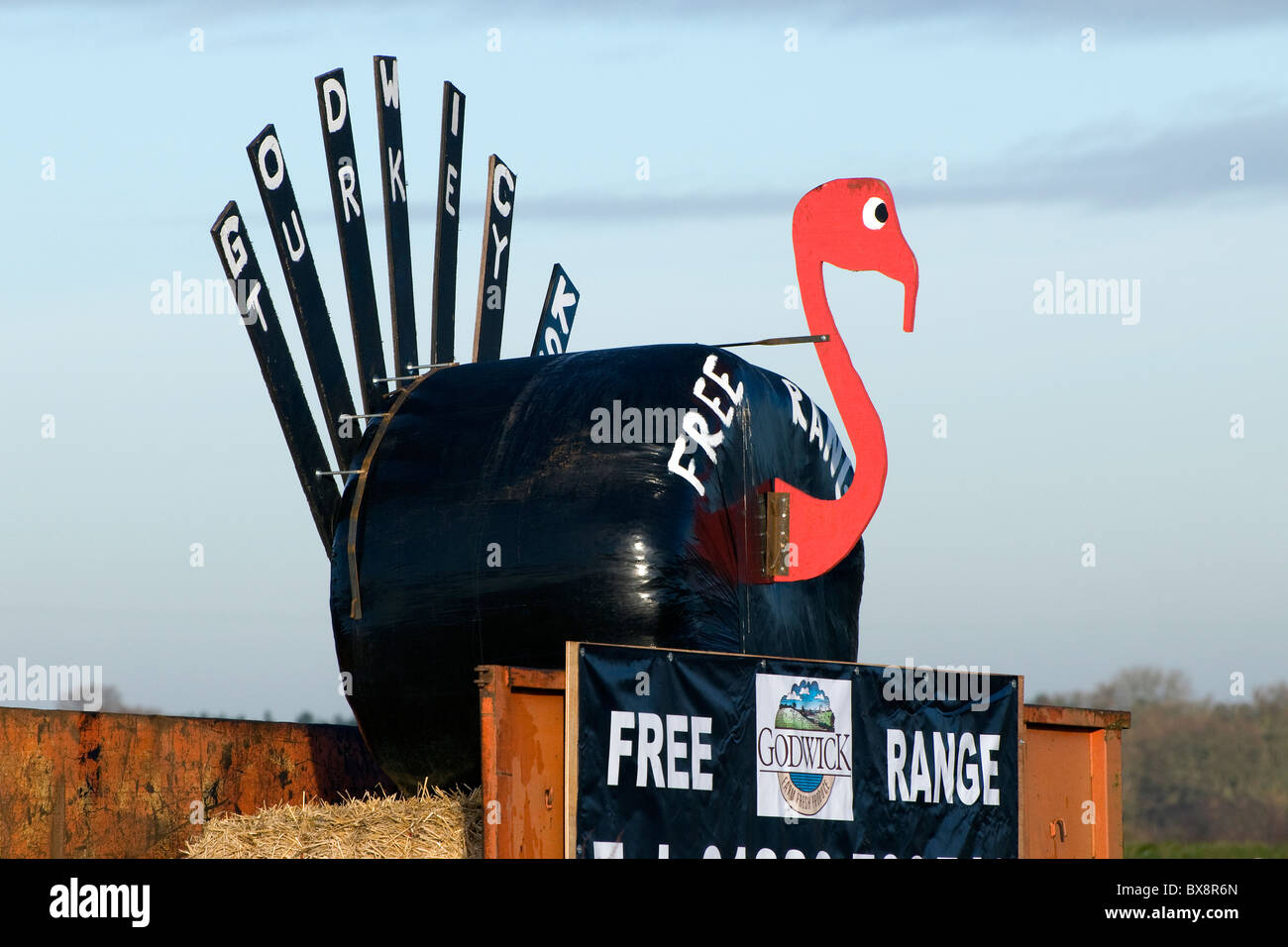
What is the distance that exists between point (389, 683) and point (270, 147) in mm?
4079

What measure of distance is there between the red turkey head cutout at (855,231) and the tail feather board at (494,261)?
3.60m

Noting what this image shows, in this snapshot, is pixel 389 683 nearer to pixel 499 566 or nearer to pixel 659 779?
pixel 499 566

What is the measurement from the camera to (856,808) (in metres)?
10.8

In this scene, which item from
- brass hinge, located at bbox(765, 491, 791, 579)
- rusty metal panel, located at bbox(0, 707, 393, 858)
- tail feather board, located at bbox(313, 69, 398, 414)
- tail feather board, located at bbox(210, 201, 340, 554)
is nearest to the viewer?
rusty metal panel, located at bbox(0, 707, 393, 858)

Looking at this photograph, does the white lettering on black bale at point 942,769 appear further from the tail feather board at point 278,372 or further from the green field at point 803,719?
the tail feather board at point 278,372

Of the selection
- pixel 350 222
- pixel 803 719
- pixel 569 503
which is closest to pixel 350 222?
pixel 350 222

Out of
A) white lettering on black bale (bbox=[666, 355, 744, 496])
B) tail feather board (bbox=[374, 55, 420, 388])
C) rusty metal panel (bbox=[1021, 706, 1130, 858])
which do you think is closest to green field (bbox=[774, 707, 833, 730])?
white lettering on black bale (bbox=[666, 355, 744, 496])

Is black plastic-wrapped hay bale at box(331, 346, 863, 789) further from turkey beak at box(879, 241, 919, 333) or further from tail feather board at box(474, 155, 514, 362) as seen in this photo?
tail feather board at box(474, 155, 514, 362)

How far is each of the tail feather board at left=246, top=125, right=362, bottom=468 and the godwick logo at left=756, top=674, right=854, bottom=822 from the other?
418cm

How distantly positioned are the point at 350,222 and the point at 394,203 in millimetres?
693

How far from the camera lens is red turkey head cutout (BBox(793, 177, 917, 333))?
509 inches

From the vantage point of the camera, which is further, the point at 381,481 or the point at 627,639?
the point at 381,481
